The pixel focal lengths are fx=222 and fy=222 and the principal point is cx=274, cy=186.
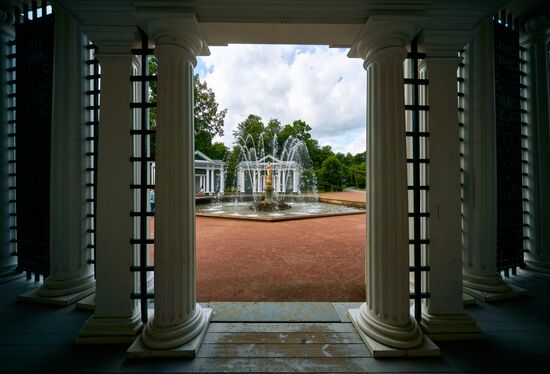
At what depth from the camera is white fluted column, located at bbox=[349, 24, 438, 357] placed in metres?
2.26

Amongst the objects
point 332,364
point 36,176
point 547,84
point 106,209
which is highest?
point 547,84

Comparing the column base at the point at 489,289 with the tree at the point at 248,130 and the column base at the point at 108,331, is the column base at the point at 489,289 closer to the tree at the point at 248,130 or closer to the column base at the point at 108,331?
the column base at the point at 108,331

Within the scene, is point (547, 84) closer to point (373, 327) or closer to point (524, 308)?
point (524, 308)

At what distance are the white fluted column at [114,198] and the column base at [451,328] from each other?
127 inches

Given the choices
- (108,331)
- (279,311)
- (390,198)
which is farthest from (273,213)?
(390,198)

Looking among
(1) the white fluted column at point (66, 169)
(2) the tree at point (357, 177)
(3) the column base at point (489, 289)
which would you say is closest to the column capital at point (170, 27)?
(1) the white fluted column at point (66, 169)

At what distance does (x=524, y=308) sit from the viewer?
3.01 meters

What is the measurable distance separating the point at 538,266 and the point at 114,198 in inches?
275

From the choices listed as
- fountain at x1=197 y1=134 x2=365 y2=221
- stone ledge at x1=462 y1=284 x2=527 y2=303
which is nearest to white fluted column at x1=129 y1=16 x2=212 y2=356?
stone ledge at x1=462 y1=284 x2=527 y2=303

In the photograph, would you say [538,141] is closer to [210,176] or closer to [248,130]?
[210,176]

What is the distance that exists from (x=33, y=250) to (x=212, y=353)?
4.00 m

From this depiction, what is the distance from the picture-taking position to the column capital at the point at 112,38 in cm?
231

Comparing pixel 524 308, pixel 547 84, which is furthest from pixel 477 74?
pixel 524 308

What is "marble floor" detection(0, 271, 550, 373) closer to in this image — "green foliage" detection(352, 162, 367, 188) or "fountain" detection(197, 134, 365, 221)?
"fountain" detection(197, 134, 365, 221)
